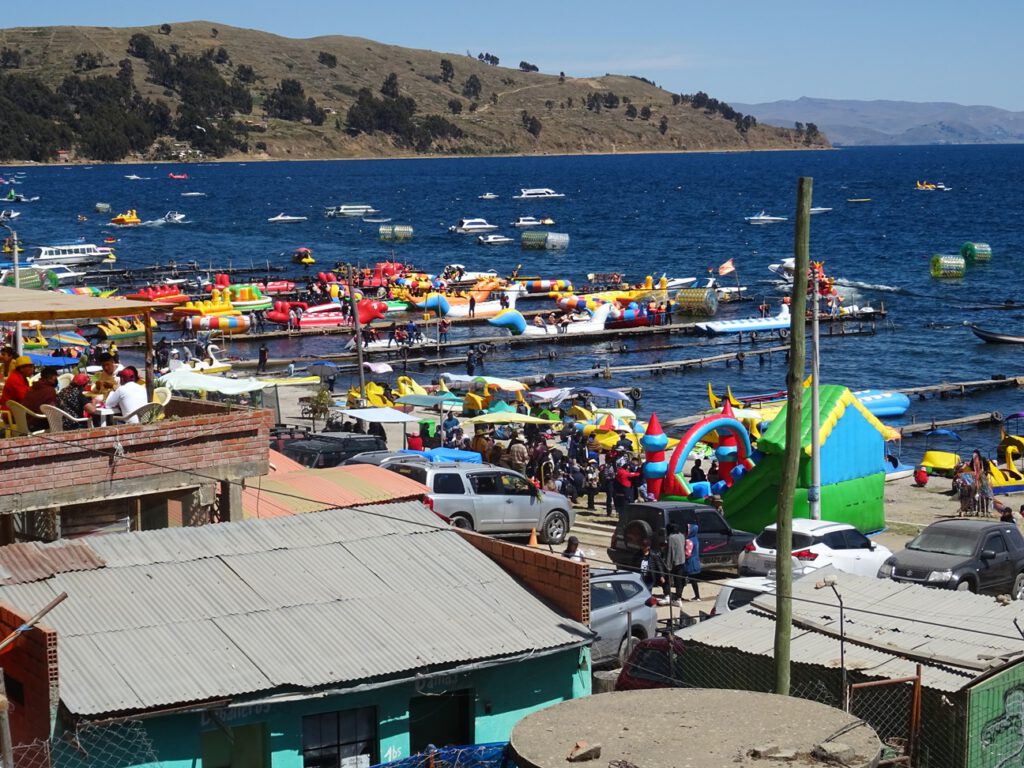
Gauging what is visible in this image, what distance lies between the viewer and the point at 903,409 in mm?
46531

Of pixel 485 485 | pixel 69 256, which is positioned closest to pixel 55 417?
pixel 485 485

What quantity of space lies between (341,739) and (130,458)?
5.16 meters

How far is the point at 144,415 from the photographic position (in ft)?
55.1

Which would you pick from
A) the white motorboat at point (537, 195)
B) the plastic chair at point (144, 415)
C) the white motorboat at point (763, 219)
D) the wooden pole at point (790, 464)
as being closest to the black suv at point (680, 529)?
the plastic chair at point (144, 415)

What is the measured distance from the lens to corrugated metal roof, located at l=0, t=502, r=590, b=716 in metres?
11.6

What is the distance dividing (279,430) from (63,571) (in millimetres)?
19282

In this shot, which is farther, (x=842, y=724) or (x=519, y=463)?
(x=519, y=463)

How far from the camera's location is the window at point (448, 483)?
2375cm

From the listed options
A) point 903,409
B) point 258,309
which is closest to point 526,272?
point 258,309

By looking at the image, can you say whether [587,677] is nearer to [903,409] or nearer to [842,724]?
[842,724]

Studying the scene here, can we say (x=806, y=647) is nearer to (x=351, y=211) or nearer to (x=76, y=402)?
(x=76, y=402)

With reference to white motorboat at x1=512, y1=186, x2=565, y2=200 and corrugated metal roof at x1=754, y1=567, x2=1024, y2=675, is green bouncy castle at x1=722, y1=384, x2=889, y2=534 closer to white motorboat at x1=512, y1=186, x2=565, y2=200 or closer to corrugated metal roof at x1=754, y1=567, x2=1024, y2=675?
corrugated metal roof at x1=754, y1=567, x2=1024, y2=675

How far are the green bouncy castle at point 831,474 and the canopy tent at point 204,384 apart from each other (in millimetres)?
10758

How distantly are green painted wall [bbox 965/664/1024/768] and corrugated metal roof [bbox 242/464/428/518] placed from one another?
910 cm
